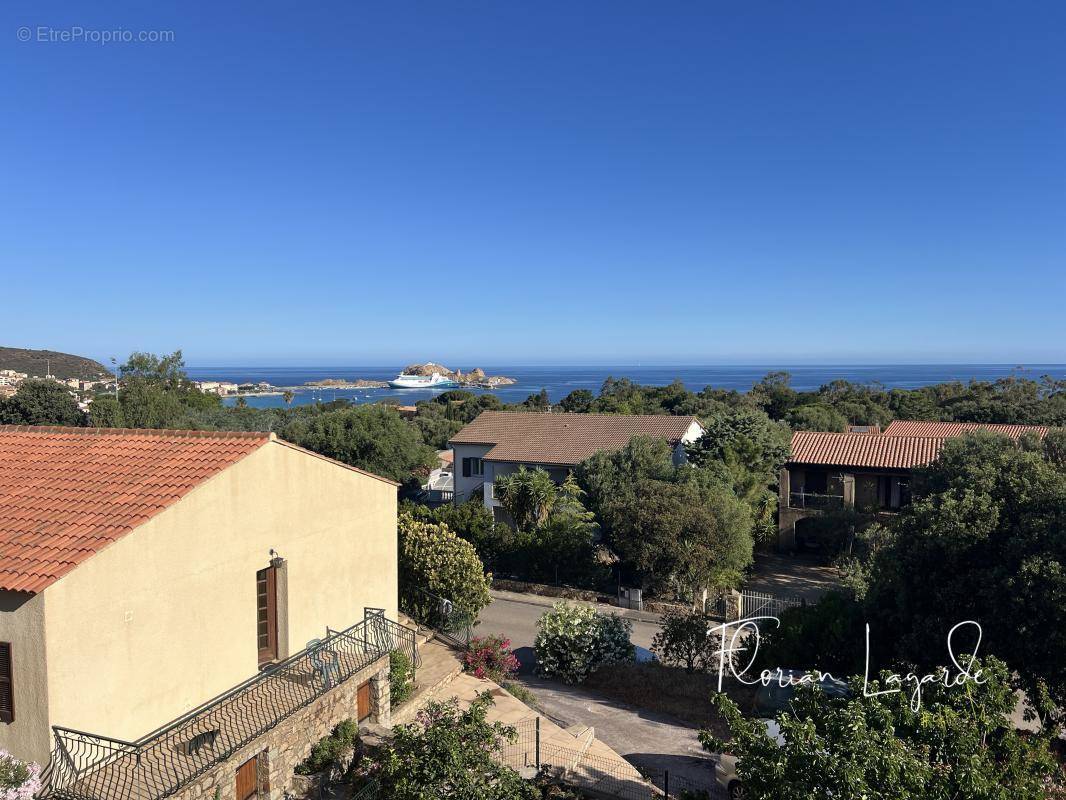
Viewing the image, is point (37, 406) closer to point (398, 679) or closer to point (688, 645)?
point (398, 679)

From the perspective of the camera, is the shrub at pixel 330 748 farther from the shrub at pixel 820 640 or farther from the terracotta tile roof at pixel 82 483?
the shrub at pixel 820 640

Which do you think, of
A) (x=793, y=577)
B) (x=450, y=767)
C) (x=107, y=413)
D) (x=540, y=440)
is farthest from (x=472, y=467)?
(x=450, y=767)

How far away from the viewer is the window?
38625 mm

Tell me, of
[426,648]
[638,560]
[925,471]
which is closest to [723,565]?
[638,560]

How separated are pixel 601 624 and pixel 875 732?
11796 mm

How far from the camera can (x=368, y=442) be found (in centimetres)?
4038

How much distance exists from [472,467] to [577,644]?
2169cm

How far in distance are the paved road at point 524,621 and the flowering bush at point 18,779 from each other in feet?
40.0

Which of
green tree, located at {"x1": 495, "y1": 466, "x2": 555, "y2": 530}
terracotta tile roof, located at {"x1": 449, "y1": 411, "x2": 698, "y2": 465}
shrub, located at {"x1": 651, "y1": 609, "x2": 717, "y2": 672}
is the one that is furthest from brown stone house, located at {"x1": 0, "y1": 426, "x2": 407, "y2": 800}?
terracotta tile roof, located at {"x1": 449, "y1": 411, "x2": 698, "y2": 465}

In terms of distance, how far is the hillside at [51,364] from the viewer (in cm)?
10481

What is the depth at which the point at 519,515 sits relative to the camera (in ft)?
93.4

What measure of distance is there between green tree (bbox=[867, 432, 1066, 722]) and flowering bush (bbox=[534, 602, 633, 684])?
20.9ft
